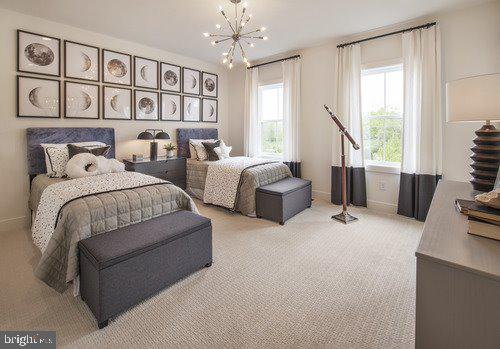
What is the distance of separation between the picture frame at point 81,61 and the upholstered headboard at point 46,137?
2.51 feet

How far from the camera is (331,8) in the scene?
3.22m

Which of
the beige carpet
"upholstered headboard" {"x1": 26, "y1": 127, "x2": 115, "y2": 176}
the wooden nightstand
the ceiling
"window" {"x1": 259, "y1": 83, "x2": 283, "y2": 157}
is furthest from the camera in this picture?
"window" {"x1": 259, "y1": 83, "x2": 283, "y2": 157}

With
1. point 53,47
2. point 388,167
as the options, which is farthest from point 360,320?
point 53,47

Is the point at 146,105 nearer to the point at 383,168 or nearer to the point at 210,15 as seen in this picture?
the point at 210,15

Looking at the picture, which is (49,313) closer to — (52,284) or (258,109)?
(52,284)

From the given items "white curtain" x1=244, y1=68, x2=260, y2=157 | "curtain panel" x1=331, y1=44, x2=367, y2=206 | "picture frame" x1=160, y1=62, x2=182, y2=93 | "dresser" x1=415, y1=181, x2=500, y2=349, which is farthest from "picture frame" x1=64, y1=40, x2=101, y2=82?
"dresser" x1=415, y1=181, x2=500, y2=349

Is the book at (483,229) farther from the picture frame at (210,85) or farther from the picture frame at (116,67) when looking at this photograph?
the picture frame at (210,85)

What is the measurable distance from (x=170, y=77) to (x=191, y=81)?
1.60ft

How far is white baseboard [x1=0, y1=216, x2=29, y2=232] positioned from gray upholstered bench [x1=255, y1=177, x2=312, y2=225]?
3123 millimetres

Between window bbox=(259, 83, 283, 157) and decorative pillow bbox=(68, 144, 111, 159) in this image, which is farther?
window bbox=(259, 83, 283, 157)

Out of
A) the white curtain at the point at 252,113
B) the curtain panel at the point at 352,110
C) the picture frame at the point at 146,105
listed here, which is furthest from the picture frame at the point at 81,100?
the curtain panel at the point at 352,110

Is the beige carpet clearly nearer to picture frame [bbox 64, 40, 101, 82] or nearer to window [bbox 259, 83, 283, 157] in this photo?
picture frame [bbox 64, 40, 101, 82]

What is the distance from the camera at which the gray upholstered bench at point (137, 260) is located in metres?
1.68

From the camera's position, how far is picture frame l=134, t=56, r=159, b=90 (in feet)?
14.6
